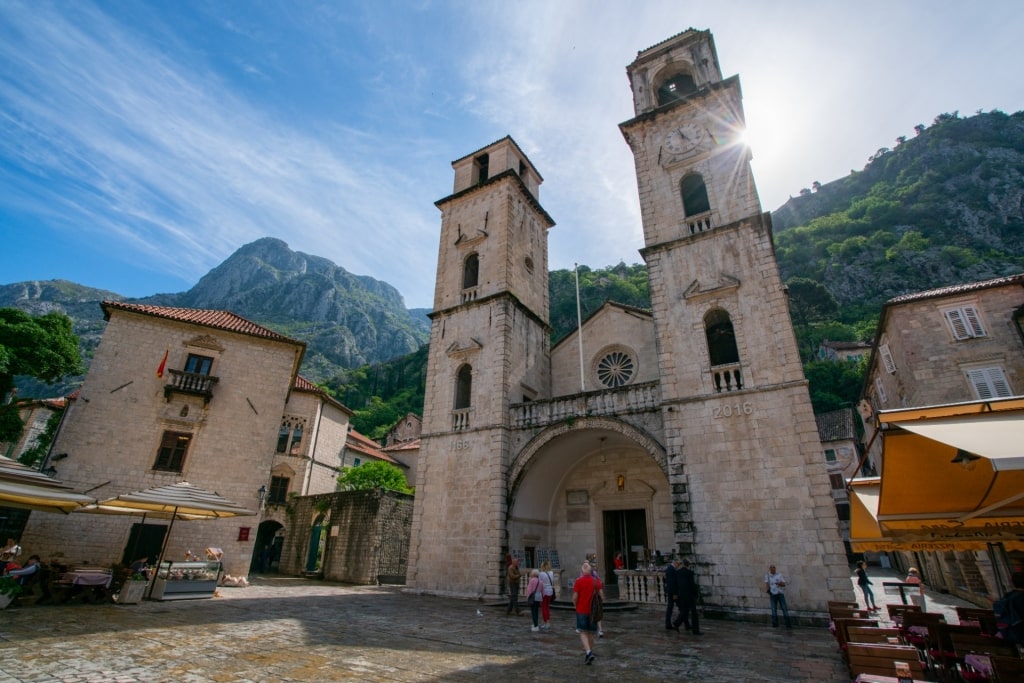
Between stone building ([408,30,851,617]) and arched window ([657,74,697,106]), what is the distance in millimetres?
77

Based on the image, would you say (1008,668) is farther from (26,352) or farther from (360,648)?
(26,352)

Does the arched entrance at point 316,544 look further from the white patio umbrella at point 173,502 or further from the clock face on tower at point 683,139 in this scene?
the clock face on tower at point 683,139

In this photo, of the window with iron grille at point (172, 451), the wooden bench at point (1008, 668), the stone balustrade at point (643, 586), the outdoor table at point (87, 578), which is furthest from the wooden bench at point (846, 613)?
the window with iron grille at point (172, 451)

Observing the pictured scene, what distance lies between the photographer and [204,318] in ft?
65.2

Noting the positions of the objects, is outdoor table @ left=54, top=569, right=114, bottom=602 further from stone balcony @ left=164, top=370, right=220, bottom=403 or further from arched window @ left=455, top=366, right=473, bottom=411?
arched window @ left=455, top=366, right=473, bottom=411

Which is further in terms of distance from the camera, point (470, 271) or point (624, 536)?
point (470, 271)

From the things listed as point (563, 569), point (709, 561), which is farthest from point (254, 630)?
point (563, 569)

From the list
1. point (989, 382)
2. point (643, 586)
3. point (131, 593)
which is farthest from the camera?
point (989, 382)

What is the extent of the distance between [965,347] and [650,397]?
1101cm

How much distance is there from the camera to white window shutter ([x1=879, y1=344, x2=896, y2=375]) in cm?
1849

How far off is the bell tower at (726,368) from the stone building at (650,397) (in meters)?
0.04

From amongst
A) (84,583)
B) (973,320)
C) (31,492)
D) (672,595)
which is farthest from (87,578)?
(973,320)

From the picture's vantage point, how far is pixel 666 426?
43.8 ft

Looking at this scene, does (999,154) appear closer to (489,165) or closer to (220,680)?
(489,165)
